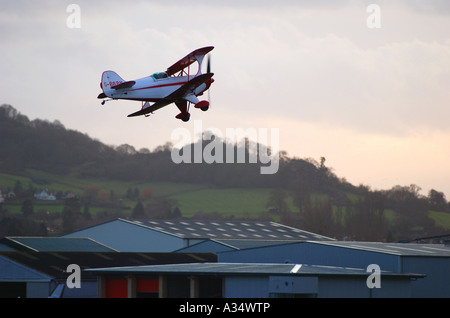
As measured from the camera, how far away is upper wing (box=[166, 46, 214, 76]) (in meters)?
42.7

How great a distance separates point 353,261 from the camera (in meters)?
54.4

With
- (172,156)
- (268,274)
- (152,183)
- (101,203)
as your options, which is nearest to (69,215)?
(101,203)

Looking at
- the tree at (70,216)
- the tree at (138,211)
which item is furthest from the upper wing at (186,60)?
the tree at (138,211)

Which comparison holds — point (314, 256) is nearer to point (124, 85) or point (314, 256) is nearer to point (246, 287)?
point (246, 287)

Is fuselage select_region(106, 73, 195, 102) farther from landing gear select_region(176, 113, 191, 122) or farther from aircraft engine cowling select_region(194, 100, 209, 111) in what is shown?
aircraft engine cowling select_region(194, 100, 209, 111)

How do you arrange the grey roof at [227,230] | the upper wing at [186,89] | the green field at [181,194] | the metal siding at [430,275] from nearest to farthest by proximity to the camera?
the upper wing at [186,89], the metal siding at [430,275], the grey roof at [227,230], the green field at [181,194]

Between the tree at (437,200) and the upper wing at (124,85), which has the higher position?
the upper wing at (124,85)

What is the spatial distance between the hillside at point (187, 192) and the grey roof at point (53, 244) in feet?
127

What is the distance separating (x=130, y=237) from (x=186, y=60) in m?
55.5

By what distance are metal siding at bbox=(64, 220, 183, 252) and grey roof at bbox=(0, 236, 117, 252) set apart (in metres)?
4.71

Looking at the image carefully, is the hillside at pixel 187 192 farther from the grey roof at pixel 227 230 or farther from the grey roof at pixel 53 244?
the grey roof at pixel 53 244

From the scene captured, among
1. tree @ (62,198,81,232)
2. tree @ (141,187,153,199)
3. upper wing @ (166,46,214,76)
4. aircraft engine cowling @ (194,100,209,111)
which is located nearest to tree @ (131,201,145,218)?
tree @ (62,198,81,232)

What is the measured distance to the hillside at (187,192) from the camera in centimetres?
12762
